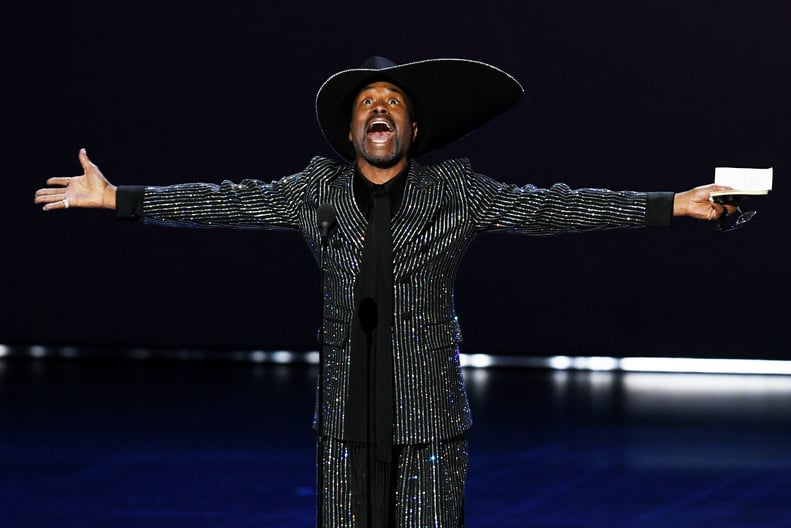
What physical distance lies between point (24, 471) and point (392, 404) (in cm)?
301

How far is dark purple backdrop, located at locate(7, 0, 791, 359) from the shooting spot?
757 cm

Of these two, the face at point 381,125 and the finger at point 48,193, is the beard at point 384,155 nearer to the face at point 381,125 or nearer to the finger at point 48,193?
the face at point 381,125

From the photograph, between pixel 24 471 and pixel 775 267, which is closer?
pixel 24 471

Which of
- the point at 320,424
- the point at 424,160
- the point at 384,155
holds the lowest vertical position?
the point at 320,424

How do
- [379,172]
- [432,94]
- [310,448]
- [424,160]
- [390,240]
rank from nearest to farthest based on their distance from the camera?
[390,240]
[379,172]
[432,94]
[310,448]
[424,160]

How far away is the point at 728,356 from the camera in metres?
7.82

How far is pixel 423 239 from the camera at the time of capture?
2859mm

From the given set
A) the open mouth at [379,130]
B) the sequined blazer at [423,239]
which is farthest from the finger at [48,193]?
the open mouth at [379,130]

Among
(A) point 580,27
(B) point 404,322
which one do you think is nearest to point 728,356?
(A) point 580,27

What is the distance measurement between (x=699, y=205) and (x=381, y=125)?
2.58 feet

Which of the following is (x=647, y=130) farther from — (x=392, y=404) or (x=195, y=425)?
(x=392, y=404)

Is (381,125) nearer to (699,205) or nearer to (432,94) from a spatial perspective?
(432,94)

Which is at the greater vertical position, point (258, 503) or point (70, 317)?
→ point (70, 317)

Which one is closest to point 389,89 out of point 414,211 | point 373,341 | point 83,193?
point 414,211
